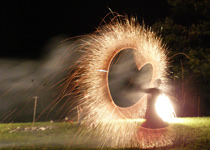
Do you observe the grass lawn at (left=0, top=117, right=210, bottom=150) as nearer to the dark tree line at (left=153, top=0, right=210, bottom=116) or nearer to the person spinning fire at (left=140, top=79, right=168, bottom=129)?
the person spinning fire at (left=140, top=79, right=168, bottom=129)

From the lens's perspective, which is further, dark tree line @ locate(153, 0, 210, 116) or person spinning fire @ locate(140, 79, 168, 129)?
dark tree line @ locate(153, 0, 210, 116)

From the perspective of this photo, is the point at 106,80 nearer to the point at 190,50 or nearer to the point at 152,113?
the point at 152,113

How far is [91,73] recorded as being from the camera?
681cm

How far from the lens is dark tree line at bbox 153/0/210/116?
1270 cm

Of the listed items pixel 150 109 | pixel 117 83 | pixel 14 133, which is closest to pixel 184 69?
pixel 117 83

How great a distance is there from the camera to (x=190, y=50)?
42.5 ft

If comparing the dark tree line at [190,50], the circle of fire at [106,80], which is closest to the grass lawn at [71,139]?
the circle of fire at [106,80]

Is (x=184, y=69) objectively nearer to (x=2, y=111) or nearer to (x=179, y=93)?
(x=179, y=93)

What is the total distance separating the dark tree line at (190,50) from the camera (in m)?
12.7

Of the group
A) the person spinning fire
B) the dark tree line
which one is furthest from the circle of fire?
the dark tree line

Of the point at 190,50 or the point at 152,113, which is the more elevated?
the point at 190,50

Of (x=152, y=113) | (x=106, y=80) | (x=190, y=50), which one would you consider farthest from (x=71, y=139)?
(x=190, y=50)

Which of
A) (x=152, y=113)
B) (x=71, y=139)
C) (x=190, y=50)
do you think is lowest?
(x=71, y=139)

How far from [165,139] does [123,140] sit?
3.95ft
